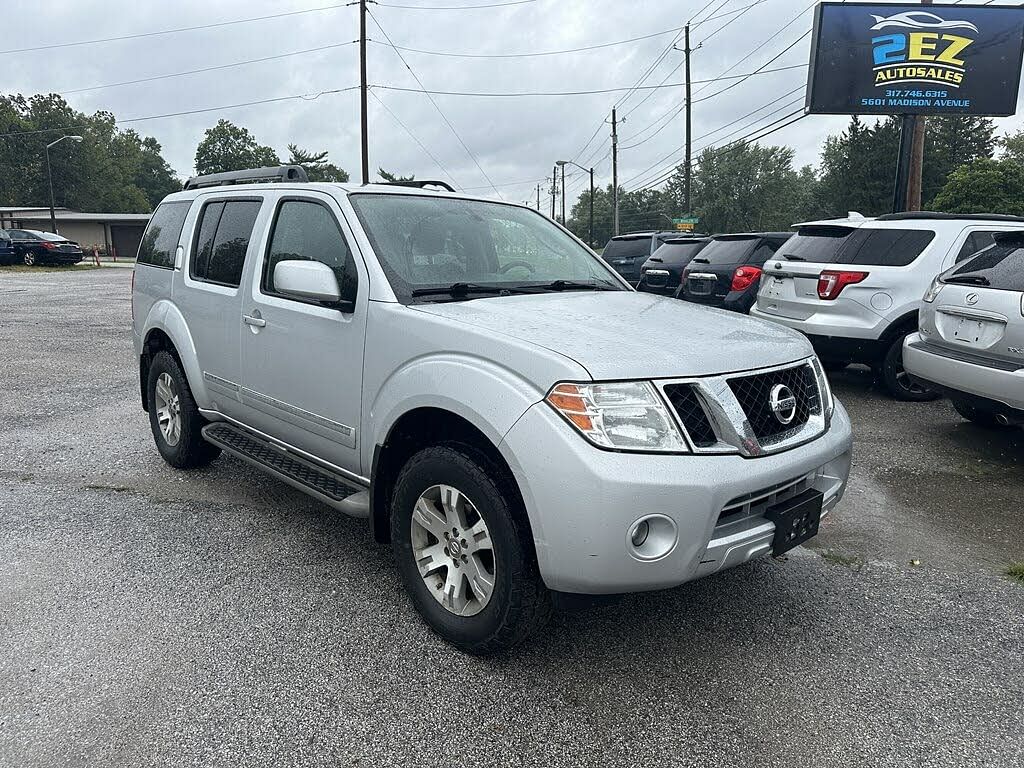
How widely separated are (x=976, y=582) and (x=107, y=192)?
3970 inches

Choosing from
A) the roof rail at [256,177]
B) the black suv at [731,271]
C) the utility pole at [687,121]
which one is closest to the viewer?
the roof rail at [256,177]

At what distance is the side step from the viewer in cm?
335

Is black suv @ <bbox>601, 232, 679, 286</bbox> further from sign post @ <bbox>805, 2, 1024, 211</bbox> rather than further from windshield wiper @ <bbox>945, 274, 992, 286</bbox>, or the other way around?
Answer: windshield wiper @ <bbox>945, 274, 992, 286</bbox>

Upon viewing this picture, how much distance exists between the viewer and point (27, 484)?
490cm

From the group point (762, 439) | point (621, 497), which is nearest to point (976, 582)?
point (762, 439)

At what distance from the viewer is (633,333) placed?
2.92 metres

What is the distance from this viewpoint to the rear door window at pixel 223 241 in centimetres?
427

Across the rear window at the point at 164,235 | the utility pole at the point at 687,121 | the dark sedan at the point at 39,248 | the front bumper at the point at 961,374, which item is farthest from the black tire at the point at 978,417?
the dark sedan at the point at 39,248

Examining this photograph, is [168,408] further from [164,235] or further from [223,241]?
[223,241]

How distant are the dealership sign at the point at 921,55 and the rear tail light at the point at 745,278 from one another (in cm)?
1233

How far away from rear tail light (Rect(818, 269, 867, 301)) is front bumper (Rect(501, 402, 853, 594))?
5116mm

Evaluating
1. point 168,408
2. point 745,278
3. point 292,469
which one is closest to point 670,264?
point 745,278

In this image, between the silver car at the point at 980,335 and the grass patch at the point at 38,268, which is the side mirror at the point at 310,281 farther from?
the grass patch at the point at 38,268

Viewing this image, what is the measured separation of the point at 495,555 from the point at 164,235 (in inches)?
148
